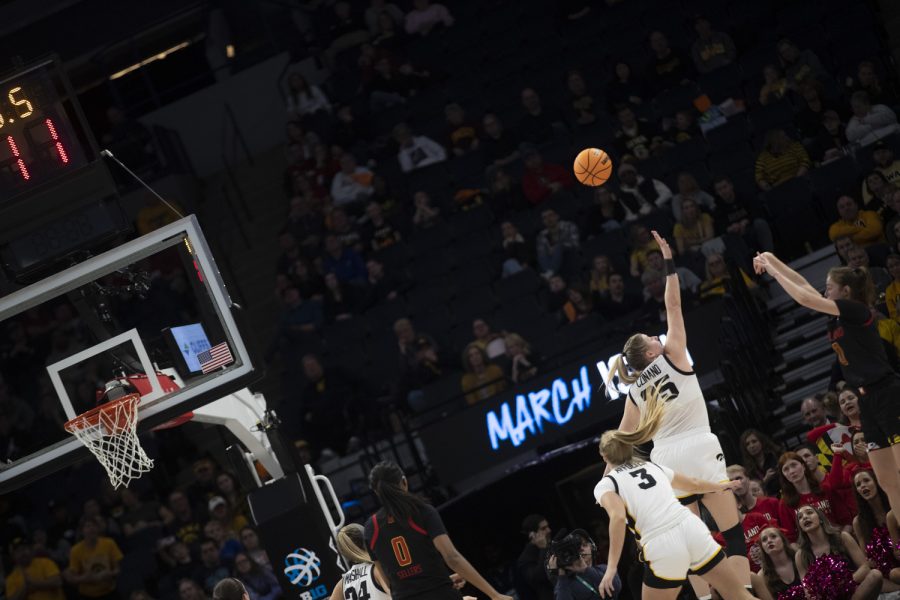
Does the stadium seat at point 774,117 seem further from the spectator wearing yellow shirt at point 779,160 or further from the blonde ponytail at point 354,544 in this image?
the blonde ponytail at point 354,544

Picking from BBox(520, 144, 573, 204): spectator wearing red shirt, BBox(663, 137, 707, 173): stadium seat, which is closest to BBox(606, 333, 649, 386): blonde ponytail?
BBox(663, 137, 707, 173): stadium seat

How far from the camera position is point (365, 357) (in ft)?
46.2

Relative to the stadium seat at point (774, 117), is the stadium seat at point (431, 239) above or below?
above

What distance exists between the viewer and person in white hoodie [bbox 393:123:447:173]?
50.8ft

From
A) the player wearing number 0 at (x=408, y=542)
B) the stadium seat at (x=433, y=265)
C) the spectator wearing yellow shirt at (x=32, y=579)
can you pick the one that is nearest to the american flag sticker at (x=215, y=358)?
the player wearing number 0 at (x=408, y=542)

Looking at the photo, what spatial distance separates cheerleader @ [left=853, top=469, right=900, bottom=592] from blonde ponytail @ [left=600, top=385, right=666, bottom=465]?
1.84 m

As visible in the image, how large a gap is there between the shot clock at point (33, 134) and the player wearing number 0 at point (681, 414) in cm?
389

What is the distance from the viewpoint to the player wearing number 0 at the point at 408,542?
7633 mm

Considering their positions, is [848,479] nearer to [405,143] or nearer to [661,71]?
[661,71]

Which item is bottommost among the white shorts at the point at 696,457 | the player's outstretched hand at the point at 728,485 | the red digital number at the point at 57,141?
the player's outstretched hand at the point at 728,485

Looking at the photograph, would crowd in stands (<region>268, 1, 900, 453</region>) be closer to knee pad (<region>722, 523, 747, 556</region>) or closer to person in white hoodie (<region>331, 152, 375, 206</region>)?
person in white hoodie (<region>331, 152, 375, 206</region>)

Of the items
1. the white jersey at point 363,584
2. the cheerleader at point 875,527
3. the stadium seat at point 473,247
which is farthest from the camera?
the stadium seat at point 473,247

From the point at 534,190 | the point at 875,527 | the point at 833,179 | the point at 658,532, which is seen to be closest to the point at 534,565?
the point at 875,527

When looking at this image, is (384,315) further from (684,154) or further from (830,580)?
(830,580)
